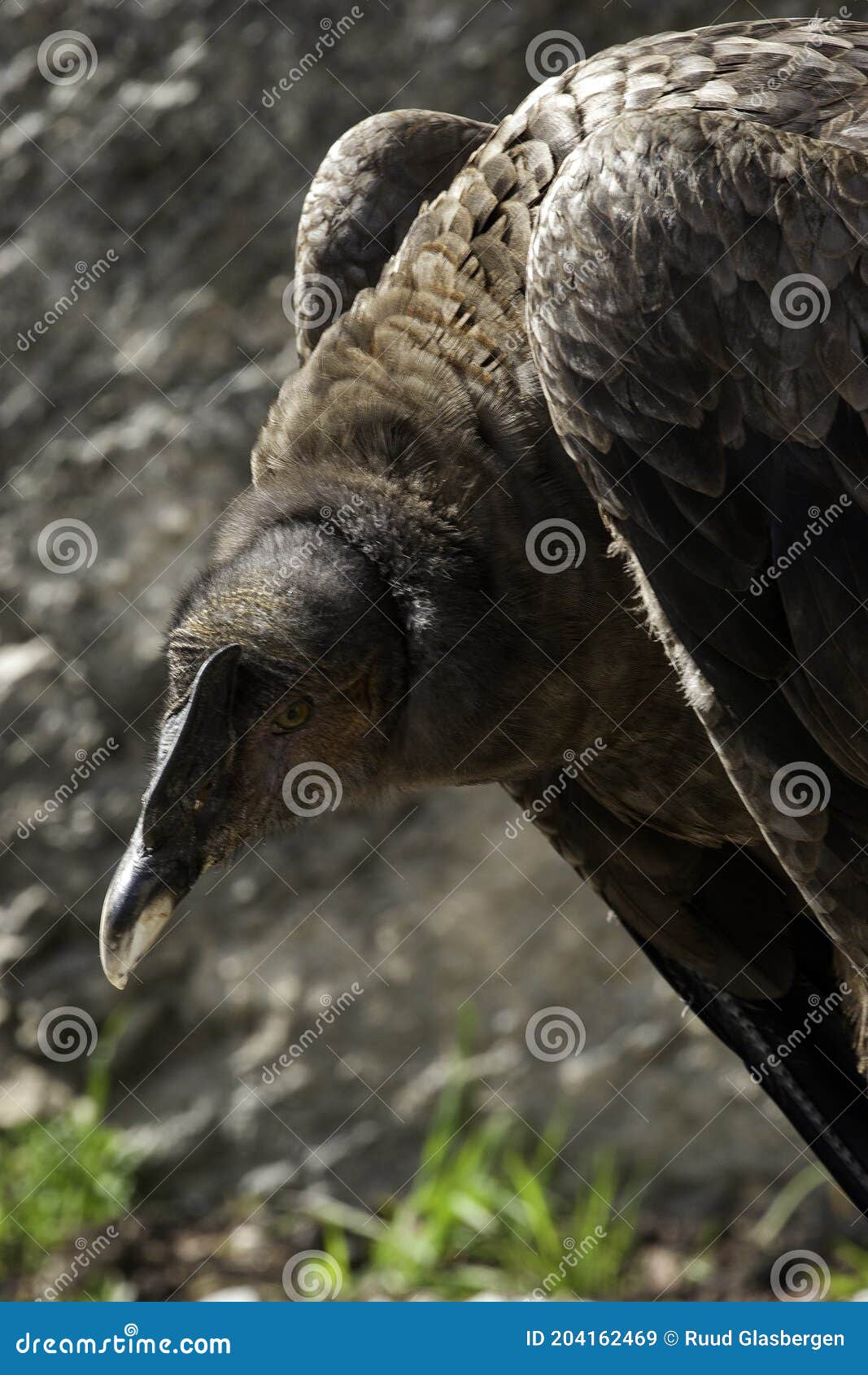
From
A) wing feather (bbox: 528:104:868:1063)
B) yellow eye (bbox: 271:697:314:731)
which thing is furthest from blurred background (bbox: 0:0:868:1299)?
wing feather (bbox: 528:104:868:1063)

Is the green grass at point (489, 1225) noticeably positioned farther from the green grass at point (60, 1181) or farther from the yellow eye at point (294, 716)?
the yellow eye at point (294, 716)

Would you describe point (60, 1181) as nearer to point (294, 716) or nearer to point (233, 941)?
point (233, 941)

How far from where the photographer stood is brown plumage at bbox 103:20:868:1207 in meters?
1.92

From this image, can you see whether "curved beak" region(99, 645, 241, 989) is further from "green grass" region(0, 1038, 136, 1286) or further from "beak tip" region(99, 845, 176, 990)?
"green grass" region(0, 1038, 136, 1286)

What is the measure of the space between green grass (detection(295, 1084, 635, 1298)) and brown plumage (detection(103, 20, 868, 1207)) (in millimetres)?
2204

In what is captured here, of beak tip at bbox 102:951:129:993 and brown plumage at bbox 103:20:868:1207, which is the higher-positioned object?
brown plumage at bbox 103:20:868:1207

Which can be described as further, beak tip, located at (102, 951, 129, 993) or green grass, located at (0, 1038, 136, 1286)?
green grass, located at (0, 1038, 136, 1286)

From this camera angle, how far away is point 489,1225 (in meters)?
4.23

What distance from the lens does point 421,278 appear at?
2256 millimetres

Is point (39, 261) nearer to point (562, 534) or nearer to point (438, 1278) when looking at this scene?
point (562, 534)

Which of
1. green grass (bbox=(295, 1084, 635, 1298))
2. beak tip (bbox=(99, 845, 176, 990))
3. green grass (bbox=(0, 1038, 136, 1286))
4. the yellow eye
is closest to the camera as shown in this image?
beak tip (bbox=(99, 845, 176, 990))

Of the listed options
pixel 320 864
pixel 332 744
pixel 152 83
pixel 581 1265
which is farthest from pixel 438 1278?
pixel 152 83

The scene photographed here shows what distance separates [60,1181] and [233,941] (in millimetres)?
904

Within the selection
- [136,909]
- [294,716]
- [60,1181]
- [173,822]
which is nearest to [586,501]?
[294,716]
